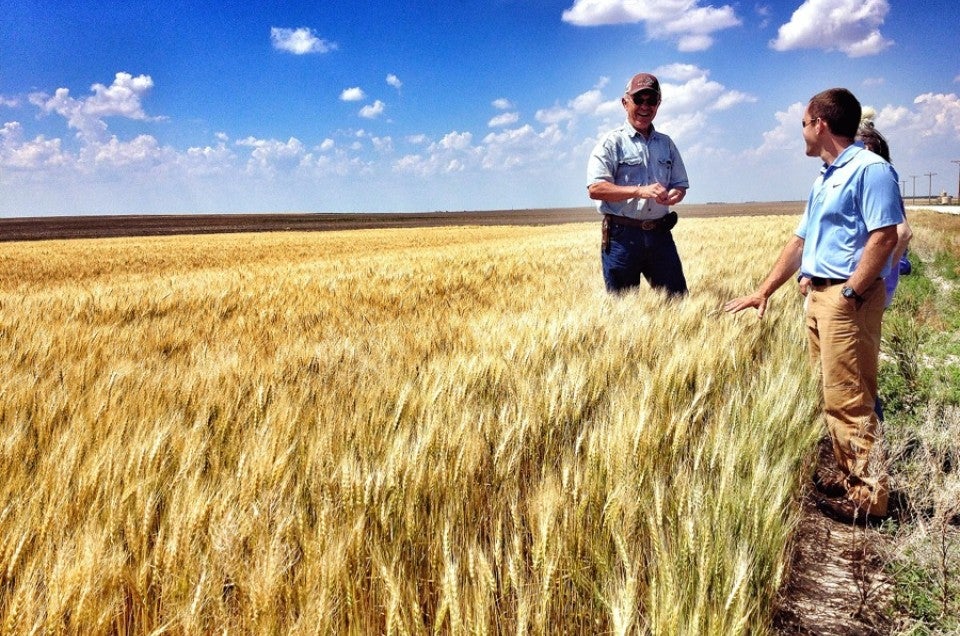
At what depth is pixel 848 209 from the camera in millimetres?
2049

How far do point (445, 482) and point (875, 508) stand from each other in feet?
4.42

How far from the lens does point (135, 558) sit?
3.97 feet

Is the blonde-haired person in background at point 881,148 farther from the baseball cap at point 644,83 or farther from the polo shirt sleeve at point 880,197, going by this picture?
the baseball cap at point 644,83

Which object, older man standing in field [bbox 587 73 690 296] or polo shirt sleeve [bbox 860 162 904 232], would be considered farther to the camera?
older man standing in field [bbox 587 73 690 296]

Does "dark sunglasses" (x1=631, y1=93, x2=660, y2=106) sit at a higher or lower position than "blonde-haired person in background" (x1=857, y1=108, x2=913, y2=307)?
higher

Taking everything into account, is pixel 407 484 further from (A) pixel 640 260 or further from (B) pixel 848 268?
(A) pixel 640 260

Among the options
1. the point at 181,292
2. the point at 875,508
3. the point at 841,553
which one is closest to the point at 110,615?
the point at 841,553

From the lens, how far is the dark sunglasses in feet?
12.5

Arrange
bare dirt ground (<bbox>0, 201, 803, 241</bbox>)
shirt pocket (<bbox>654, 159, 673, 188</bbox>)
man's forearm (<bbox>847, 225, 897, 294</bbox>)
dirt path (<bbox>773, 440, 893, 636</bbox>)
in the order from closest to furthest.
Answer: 1. dirt path (<bbox>773, 440, 893, 636</bbox>)
2. man's forearm (<bbox>847, 225, 897, 294</bbox>)
3. shirt pocket (<bbox>654, 159, 673, 188</bbox>)
4. bare dirt ground (<bbox>0, 201, 803, 241</bbox>)

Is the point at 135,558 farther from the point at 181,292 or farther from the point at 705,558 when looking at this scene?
the point at 181,292

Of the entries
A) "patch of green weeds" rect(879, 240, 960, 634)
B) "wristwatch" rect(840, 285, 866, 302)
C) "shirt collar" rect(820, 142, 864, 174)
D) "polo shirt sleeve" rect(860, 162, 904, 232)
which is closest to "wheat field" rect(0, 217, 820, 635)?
"patch of green weeds" rect(879, 240, 960, 634)

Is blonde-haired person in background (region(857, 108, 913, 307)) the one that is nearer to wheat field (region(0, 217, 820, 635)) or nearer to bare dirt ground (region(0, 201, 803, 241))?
wheat field (region(0, 217, 820, 635))

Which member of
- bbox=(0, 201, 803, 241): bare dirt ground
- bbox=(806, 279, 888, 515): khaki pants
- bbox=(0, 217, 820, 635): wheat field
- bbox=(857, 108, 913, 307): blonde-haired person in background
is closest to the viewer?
bbox=(0, 217, 820, 635): wheat field

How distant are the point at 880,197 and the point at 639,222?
6.92 feet
